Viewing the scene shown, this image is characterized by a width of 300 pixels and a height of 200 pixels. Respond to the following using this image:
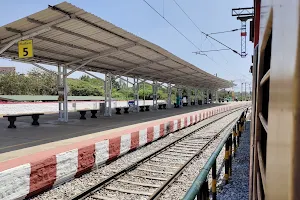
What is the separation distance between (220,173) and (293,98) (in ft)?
23.3

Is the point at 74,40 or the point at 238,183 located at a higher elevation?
the point at 74,40

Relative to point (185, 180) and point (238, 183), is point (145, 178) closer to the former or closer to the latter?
point (185, 180)

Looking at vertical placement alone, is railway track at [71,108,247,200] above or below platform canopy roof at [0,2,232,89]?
below

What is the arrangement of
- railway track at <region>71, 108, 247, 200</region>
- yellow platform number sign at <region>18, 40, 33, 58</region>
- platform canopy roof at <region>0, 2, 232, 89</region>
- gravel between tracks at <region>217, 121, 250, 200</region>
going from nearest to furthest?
gravel between tracks at <region>217, 121, 250, 200</region>, railway track at <region>71, 108, 247, 200</region>, platform canopy roof at <region>0, 2, 232, 89</region>, yellow platform number sign at <region>18, 40, 33, 58</region>

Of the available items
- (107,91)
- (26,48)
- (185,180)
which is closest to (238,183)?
(185,180)

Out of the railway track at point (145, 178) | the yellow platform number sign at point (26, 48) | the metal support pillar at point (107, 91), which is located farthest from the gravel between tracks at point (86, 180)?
the metal support pillar at point (107, 91)

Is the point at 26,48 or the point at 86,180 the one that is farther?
the point at 26,48

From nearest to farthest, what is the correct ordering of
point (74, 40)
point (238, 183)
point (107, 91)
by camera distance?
point (238, 183) < point (74, 40) < point (107, 91)

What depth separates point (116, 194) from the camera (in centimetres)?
550

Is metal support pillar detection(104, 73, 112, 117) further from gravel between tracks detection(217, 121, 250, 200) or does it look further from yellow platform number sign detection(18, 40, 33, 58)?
gravel between tracks detection(217, 121, 250, 200)

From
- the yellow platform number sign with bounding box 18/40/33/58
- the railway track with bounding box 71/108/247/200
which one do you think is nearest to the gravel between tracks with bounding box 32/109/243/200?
the railway track with bounding box 71/108/247/200

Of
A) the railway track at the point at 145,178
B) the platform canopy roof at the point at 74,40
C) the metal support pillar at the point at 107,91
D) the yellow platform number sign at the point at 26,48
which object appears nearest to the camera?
the railway track at the point at 145,178

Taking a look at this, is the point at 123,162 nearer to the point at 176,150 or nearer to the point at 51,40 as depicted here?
the point at 176,150

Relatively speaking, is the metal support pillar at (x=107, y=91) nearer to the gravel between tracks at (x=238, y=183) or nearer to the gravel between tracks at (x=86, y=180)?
the gravel between tracks at (x=86, y=180)
